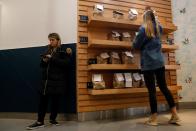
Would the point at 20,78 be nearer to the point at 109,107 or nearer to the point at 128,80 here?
the point at 109,107

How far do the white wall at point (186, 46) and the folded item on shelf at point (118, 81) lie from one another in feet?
4.36

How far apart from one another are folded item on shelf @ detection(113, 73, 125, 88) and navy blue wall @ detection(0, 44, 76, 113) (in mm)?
657

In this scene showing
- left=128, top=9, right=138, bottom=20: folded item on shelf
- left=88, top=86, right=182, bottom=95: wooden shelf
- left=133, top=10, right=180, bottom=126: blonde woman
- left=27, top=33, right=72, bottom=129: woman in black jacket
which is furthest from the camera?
left=128, top=9, right=138, bottom=20: folded item on shelf

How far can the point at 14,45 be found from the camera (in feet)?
12.0

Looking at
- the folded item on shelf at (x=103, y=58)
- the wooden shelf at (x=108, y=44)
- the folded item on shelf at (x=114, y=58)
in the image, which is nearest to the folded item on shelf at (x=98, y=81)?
the folded item on shelf at (x=103, y=58)

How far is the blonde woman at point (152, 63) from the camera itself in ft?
9.00

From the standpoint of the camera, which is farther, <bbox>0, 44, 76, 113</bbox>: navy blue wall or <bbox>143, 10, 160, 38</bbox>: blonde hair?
<bbox>0, 44, 76, 113</bbox>: navy blue wall

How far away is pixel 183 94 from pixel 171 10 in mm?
1541

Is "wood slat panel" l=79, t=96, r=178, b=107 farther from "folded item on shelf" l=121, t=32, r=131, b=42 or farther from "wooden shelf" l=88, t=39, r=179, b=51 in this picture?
"folded item on shelf" l=121, t=32, r=131, b=42

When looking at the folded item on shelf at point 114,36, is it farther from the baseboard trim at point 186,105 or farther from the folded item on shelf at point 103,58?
the baseboard trim at point 186,105

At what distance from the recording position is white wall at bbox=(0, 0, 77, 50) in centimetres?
338

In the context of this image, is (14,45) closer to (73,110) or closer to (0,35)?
(0,35)

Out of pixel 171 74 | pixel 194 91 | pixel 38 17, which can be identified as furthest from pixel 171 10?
pixel 38 17

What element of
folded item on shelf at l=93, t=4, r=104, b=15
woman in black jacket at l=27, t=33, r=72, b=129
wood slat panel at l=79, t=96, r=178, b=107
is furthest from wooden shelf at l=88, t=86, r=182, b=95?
folded item on shelf at l=93, t=4, r=104, b=15
